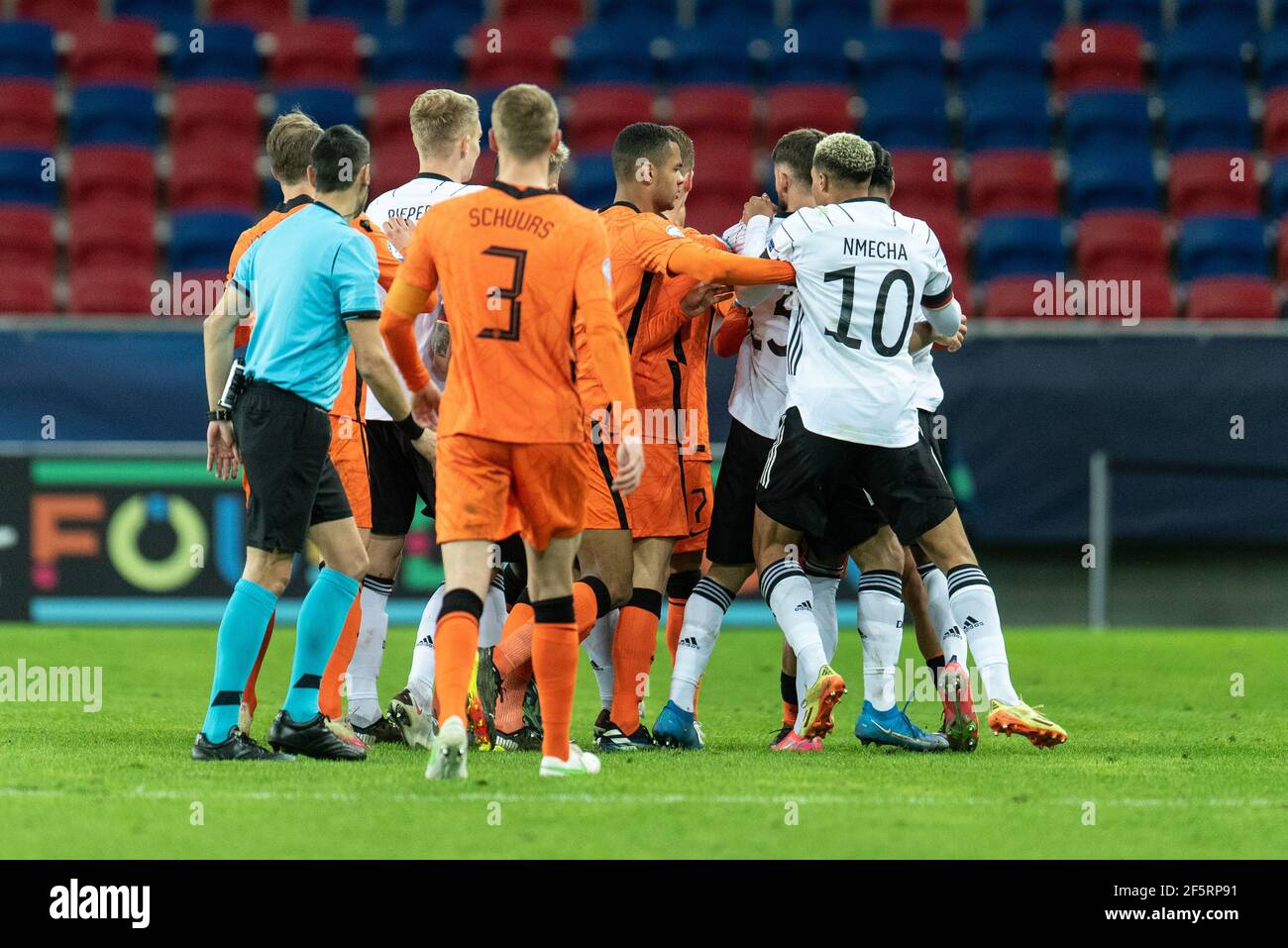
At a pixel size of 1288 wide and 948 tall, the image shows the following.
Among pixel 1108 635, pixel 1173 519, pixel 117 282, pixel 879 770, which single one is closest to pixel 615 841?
pixel 879 770

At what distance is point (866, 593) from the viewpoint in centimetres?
670

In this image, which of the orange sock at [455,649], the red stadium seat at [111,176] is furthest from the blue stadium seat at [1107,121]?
the orange sock at [455,649]

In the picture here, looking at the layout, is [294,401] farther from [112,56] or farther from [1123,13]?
[1123,13]

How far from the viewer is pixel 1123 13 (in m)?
17.3

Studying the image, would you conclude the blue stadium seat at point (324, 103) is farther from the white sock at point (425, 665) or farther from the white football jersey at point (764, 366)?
the white sock at point (425, 665)

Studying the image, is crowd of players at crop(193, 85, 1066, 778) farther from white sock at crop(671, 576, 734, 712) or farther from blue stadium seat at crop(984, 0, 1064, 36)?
blue stadium seat at crop(984, 0, 1064, 36)

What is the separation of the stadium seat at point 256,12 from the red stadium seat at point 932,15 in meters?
5.86

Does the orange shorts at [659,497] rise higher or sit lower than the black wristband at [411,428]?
lower

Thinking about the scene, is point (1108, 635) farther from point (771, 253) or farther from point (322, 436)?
point (322, 436)

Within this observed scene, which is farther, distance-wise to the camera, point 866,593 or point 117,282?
point 117,282

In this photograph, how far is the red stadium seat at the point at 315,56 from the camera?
53.1 ft

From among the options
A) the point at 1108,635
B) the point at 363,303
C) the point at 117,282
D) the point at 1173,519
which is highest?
the point at 117,282

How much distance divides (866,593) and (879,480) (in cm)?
47

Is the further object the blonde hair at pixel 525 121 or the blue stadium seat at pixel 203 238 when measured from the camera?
the blue stadium seat at pixel 203 238
